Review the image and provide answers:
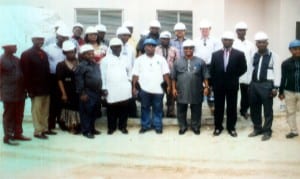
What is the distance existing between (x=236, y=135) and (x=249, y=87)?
84 cm

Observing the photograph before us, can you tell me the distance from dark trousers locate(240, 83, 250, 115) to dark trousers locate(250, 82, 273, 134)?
Answer: 63 cm

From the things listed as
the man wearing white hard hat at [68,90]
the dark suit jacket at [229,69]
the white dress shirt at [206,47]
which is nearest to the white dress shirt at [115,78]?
the man wearing white hard hat at [68,90]

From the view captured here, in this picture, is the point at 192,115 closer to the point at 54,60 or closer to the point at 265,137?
the point at 265,137

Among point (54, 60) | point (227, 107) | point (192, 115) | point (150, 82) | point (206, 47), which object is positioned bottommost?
point (192, 115)

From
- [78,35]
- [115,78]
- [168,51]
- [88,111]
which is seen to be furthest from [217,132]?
[78,35]

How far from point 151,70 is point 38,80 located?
1.85 m

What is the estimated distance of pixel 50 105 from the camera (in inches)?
336

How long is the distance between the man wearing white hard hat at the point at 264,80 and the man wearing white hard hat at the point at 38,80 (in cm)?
332

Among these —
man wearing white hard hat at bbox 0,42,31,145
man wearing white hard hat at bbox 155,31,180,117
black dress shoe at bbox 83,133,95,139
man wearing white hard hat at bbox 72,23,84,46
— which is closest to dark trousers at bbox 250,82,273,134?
man wearing white hard hat at bbox 155,31,180,117

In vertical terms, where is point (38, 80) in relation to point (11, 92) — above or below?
above

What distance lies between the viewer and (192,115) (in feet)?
28.7

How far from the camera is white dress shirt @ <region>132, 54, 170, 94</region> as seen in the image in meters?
8.66

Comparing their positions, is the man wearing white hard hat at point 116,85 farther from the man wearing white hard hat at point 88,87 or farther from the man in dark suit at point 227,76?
the man in dark suit at point 227,76

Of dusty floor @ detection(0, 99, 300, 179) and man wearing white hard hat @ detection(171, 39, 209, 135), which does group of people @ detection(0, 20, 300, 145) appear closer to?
man wearing white hard hat @ detection(171, 39, 209, 135)
